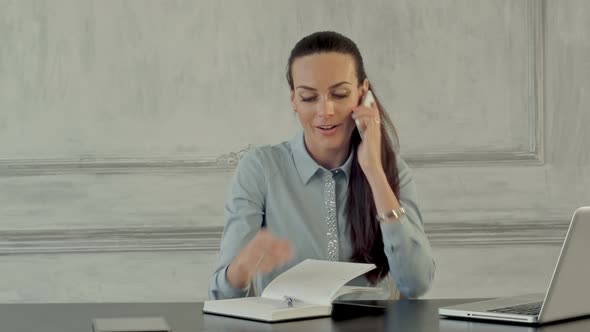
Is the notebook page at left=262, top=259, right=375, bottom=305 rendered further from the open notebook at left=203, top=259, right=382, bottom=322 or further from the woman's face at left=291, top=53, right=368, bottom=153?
the woman's face at left=291, top=53, right=368, bottom=153

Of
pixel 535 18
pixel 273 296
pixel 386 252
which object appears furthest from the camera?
pixel 535 18

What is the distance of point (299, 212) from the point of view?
2.48 meters

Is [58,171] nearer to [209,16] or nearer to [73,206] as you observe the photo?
[73,206]

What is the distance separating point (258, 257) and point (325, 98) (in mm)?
567

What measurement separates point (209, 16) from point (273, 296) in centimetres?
179

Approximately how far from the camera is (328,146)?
2.51m

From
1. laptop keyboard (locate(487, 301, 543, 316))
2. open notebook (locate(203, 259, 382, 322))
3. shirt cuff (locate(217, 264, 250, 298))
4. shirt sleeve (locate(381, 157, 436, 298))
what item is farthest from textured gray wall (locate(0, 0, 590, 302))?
laptop keyboard (locate(487, 301, 543, 316))

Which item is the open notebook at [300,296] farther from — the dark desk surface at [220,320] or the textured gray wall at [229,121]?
the textured gray wall at [229,121]

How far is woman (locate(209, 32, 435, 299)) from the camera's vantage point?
2.41 meters

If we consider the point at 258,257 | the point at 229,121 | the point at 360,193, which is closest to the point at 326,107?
the point at 360,193

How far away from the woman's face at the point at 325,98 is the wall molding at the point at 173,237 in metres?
1.10

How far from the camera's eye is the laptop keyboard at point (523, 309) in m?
1.69

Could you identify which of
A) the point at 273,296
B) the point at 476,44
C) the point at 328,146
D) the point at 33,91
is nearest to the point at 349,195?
the point at 328,146

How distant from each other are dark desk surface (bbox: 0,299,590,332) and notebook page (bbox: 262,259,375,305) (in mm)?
51
